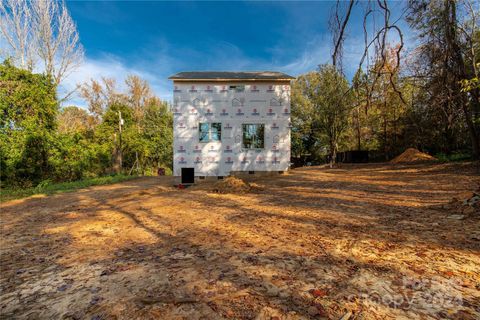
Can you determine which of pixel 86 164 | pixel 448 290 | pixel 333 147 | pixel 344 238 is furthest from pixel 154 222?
pixel 333 147

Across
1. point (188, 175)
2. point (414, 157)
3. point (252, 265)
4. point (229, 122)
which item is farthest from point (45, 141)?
point (414, 157)

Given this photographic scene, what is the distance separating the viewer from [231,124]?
1137cm

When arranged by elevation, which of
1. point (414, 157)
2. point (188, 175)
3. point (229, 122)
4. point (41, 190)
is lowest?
point (41, 190)

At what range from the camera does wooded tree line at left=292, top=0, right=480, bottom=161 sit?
430 centimetres

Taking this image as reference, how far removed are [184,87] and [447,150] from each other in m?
18.0

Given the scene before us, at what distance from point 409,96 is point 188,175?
17.4 meters

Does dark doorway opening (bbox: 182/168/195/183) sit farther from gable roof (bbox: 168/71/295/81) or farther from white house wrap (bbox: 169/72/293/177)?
gable roof (bbox: 168/71/295/81)

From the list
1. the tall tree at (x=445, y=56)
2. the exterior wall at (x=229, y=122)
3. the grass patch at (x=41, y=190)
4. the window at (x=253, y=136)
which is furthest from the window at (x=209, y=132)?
the tall tree at (x=445, y=56)

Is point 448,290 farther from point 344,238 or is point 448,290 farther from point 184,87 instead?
point 184,87

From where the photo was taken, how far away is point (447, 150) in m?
14.3

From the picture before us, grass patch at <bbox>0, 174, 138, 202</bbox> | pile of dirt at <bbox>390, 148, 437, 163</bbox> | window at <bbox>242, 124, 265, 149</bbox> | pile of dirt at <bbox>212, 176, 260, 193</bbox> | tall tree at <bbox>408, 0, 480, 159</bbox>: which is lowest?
grass patch at <bbox>0, 174, 138, 202</bbox>

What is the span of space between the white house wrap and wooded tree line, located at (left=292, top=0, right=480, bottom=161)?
2951mm

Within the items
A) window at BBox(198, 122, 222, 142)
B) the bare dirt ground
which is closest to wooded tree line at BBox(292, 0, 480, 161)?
the bare dirt ground

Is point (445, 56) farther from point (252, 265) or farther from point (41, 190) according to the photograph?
point (41, 190)
